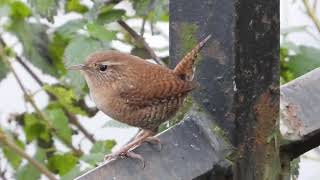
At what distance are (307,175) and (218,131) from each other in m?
2.55

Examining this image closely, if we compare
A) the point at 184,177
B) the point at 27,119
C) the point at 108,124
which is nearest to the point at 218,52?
the point at 184,177

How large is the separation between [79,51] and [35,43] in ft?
2.02

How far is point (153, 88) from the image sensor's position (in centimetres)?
180

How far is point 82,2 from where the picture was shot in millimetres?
3072

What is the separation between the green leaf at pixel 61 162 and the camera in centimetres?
302

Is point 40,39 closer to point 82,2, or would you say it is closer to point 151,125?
point 82,2

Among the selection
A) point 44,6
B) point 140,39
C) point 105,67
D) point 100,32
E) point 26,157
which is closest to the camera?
point 105,67

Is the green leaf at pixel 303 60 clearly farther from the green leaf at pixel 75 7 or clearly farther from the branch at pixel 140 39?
the green leaf at pixel 75 7

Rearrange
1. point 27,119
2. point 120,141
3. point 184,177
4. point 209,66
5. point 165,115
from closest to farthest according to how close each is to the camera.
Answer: point 184,177 < point 209,66 < point 165,115 < point 27,119 < point 120,141

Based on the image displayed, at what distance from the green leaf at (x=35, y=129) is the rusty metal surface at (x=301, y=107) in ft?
5.59

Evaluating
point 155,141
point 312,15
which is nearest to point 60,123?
point 312,15

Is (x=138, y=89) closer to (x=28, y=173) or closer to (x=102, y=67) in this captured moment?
(x=102, y=67)

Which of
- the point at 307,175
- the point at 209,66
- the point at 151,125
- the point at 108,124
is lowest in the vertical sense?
the point at 307,175

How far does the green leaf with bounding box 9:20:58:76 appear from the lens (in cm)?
294
